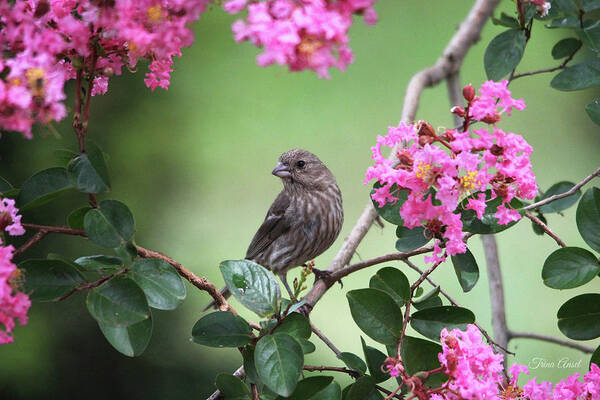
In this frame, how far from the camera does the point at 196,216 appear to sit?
295 cm

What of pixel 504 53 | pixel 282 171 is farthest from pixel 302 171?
pixel 504 53

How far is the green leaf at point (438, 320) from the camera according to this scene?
1170mm

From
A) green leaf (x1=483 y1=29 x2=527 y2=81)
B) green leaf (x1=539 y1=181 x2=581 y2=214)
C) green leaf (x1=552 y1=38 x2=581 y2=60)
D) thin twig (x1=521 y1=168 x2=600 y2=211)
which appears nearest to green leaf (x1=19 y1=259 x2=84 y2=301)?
thin twig (x1=521 y1=168 x2=600 y2=211)

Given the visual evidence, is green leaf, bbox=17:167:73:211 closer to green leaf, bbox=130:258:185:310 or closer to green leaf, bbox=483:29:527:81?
green leaf, bbox=130:258:185:310

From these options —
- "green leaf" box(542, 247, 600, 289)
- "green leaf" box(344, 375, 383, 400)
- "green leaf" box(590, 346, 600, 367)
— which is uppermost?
"green leaf" box(542, 247, 600, 289)

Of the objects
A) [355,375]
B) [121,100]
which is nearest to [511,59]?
[355,375]

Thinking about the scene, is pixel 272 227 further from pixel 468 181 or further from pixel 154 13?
pixel 154 13

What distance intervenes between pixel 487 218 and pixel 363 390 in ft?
1.16

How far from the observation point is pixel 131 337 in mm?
1052

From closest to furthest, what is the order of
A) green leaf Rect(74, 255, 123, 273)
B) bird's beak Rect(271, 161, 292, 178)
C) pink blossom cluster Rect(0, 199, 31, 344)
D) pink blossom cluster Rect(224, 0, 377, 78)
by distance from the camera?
pink blossom cluster Rect(224, 0, 377, 78), pink blossom cluster Rect(0, 199, 31, 344), green leaf Rect(74, 255, 123, 273), bird's beak Rect(271, 161, 292, 178)

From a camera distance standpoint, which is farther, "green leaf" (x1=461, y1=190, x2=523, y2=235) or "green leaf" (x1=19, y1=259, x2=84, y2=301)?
"green leaf" (x1=461, y1=190, x2=523, y2=235)

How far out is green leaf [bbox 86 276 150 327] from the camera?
96 centimetres

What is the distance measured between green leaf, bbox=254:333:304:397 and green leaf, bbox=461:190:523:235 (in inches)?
13.8

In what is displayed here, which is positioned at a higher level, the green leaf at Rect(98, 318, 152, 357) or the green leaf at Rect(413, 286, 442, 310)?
the green leaf at Rect(98, 318, 152, 357)
